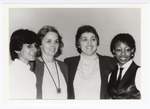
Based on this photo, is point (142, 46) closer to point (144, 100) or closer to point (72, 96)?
point (144, 100)

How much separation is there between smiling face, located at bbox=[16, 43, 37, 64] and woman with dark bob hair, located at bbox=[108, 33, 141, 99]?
1.55 ft

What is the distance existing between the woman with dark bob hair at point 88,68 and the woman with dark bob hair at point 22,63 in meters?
0.22

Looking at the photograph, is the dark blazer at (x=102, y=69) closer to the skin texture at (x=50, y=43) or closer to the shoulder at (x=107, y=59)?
the shoulder at (x=107, y=59)

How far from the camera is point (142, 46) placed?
6.06ft

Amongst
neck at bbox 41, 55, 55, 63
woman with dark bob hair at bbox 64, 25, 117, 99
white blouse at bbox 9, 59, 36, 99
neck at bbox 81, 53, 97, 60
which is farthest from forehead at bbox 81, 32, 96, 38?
white blouse at bbox 9, 59, 36, 99

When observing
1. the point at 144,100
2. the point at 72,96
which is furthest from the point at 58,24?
the point at 144,100

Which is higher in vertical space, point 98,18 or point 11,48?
point 98,18

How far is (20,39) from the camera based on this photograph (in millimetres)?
1846

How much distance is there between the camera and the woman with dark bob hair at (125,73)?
1844 mm

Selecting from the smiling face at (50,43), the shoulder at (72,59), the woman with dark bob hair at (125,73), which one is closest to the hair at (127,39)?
the woman with dark bob hair at (125,73)

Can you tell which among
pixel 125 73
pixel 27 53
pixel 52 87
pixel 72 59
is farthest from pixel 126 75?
pixel 27 53

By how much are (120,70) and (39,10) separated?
0.61 metres

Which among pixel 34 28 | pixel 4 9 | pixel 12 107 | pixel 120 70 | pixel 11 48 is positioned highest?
pixel 4 9

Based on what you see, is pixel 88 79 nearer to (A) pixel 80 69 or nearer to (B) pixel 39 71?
(A) pixel 80 69
